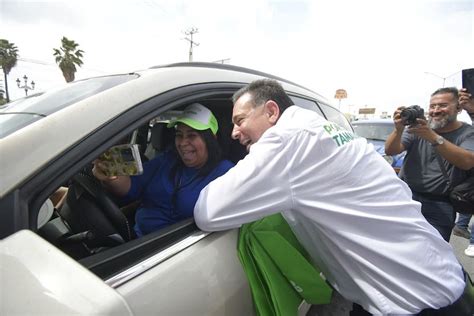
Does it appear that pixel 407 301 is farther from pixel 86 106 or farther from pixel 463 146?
pixel 463 146

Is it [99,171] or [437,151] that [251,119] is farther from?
[437,151]

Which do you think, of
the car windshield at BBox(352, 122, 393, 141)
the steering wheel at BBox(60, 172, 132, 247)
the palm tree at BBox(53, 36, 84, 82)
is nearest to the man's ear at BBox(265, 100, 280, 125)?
the steering wheel at BBox(60, 172, 132, 247)

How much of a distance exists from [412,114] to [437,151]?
362mm

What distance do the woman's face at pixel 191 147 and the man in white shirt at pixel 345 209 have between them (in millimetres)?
602

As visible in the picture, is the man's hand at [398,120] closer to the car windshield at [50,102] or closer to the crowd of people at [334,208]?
the crowd of people at [334,208]

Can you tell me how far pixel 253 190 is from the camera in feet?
3.70

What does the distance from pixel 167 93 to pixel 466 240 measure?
4656mm

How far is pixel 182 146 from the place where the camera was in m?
1.81

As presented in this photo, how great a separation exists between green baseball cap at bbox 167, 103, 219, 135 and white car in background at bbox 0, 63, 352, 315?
0.27m

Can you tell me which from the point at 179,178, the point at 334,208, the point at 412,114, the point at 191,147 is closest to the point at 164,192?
the point at 179,178

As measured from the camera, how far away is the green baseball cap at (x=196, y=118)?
1742 mm

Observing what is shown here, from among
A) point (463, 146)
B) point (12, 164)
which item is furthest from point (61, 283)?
point (463, 146)

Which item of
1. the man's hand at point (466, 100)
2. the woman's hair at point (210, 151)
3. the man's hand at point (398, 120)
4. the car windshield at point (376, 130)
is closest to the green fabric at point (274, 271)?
the woman's hair at point (210, 151)

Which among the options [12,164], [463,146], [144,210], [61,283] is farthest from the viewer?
[463,146]
